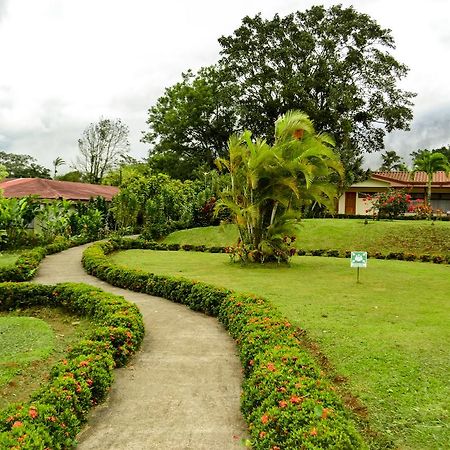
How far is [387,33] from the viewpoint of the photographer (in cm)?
3247

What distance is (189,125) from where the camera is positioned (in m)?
37.8

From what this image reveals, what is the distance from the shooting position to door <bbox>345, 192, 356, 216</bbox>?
3559 centimetres

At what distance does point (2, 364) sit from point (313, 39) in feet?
98.8

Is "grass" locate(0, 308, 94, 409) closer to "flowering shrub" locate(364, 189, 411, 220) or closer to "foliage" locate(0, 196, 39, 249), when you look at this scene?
"foliage" locate(0, 196, 39, 249)

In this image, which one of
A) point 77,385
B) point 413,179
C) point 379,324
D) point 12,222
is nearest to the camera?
point 77,385

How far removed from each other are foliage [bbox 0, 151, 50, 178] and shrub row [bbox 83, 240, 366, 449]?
180 ft

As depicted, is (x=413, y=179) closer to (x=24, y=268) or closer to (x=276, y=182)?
(x=276, y=182)

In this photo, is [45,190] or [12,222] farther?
[45,190]

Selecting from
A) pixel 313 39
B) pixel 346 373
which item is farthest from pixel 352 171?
pixel 346 373

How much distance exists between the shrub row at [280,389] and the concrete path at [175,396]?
225 mm

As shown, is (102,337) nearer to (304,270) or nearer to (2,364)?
(2,364)

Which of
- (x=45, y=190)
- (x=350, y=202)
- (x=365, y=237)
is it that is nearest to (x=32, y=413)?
(x=365, y=237)

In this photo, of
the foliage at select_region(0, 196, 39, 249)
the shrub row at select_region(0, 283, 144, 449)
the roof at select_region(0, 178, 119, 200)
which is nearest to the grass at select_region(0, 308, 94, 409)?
the shrub row at select_region(0, 283, 144, 449)

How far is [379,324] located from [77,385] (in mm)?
4611
